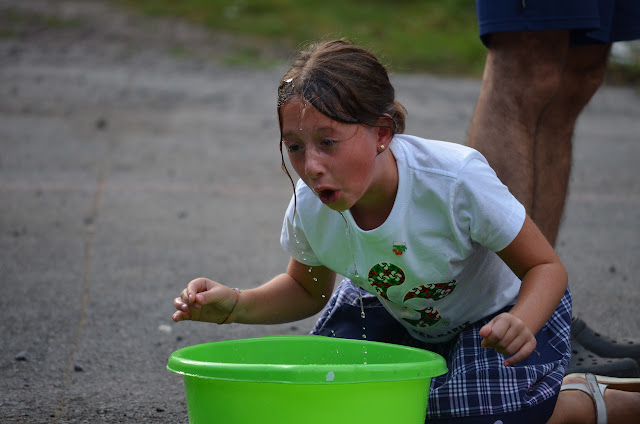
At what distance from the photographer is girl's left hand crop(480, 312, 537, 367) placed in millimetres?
1600

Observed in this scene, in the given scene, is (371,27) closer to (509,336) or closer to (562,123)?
(562,123)

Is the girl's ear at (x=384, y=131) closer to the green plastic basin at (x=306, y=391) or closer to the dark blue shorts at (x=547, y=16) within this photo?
the green plastic basin at (x=306, y=391)

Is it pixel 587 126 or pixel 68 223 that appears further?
pixel 587 126

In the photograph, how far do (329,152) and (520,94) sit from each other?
87cm

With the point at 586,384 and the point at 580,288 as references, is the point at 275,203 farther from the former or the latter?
the point at 586,384

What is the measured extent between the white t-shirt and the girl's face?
14cm

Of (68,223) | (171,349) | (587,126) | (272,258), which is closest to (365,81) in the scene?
(171,349)

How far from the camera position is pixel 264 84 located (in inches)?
291

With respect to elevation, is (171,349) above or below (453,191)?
Answer: below

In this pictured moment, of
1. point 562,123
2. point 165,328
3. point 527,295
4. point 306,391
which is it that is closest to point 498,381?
point 527,295

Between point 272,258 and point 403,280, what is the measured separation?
1801mm

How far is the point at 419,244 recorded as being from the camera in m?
1.93

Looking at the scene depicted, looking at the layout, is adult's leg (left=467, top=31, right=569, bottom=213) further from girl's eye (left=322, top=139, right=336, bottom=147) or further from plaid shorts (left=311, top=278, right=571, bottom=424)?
girl's eye (left=322, top=139, right=336, bottom=147)

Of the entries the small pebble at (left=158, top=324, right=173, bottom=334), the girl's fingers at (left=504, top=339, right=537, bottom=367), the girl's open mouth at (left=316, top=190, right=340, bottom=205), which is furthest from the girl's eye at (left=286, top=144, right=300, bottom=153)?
the small pebble at (left=158, top=324, right=173, bottom=334)
